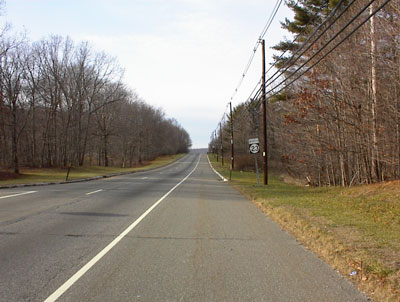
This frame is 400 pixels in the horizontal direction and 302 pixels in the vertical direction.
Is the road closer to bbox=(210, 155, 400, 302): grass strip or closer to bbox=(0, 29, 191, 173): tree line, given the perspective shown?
bbox=(210, 155, 400, 302): grass strip

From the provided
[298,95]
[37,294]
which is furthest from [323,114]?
[37,294]

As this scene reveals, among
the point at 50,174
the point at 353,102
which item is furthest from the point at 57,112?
the point at 353,102

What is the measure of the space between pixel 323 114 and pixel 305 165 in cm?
661

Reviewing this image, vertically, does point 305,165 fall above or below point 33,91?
below

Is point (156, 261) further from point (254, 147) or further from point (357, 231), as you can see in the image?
point (254, 147)

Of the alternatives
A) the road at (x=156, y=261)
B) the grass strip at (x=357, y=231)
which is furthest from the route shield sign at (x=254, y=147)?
the road at (x=156, y=261)

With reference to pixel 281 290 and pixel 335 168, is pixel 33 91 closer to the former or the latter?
pixel 335 168

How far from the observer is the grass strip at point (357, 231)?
198 inches

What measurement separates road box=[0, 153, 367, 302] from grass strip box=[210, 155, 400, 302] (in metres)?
0.28

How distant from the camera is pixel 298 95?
71.7ft

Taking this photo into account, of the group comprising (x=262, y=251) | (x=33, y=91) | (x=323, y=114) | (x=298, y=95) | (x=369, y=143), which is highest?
(x=33, y=91)

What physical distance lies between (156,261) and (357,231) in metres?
4.51

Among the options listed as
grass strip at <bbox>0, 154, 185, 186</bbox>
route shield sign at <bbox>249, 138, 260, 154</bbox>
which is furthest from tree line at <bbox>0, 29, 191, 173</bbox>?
route shield sign at <bbox>249, 138, 260, 154</bbox>

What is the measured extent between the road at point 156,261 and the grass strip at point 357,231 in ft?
0.90
